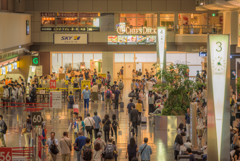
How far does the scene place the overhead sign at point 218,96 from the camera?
38.8 feet

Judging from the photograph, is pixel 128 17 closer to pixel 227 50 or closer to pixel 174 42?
pixel 174 42

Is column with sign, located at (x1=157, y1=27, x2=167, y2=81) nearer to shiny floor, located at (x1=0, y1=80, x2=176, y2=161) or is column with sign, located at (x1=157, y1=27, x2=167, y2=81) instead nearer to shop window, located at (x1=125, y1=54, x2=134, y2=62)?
shiny floor, located at (x1=0, y1=80, x2=176, y2=161)

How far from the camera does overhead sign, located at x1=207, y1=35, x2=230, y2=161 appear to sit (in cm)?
1184

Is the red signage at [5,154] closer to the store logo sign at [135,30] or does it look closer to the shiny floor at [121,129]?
the shiny floor at [121,129]

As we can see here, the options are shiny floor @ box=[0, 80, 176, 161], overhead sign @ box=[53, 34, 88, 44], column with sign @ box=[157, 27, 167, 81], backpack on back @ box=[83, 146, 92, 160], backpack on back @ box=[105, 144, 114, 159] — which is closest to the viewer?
backpack on back @ box=[83, 146, 92, 160]

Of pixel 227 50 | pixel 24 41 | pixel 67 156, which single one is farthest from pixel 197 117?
pixel 24 41

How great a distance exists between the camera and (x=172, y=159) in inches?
553

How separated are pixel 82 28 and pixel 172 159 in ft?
90.6

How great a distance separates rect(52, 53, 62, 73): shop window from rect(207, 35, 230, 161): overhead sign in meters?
31.4

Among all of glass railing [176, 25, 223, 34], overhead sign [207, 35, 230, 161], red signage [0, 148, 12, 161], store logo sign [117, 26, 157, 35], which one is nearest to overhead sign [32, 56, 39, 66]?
store logo sign [117, 26, 157, 35]

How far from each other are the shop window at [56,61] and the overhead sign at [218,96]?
31.4 m

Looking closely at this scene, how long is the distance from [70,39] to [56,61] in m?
3.63

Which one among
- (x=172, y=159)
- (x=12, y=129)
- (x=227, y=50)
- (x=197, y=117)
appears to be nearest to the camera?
(x=227, y=50)

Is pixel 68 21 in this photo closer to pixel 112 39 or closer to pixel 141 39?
pixel 112 39
